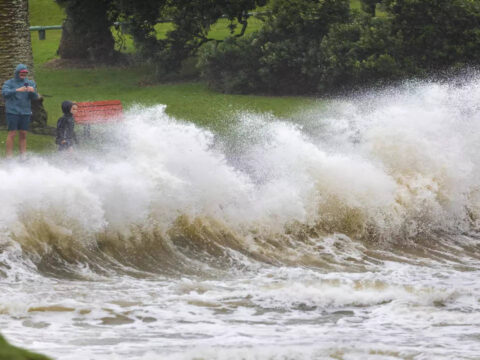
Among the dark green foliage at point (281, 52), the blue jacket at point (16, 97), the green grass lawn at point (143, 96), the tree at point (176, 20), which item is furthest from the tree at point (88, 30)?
the blue jacket at point (16, 97)

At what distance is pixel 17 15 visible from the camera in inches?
660

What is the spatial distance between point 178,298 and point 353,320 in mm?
1888

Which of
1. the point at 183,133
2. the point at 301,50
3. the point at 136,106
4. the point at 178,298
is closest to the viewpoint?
the point at 178,298

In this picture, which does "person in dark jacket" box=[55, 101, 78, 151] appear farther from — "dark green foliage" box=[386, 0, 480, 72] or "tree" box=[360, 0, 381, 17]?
"tree" box=[360, 0, 381, 17]

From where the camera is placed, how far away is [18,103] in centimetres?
1477

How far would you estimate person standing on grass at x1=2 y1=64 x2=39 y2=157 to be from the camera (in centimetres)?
1462

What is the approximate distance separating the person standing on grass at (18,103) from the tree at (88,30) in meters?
8.12

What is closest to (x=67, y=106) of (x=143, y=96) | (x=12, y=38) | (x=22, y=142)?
(x=22, y=142)

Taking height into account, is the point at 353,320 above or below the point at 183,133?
below

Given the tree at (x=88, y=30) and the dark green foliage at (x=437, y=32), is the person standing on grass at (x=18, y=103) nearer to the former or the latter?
the tree at (x=88, y=30)

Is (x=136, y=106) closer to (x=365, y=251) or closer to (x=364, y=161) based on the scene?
(x=364, y=161)

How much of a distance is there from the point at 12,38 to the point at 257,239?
22.8 feet

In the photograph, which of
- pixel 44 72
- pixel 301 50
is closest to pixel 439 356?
pixel 301 50

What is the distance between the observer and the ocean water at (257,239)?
8344mm
